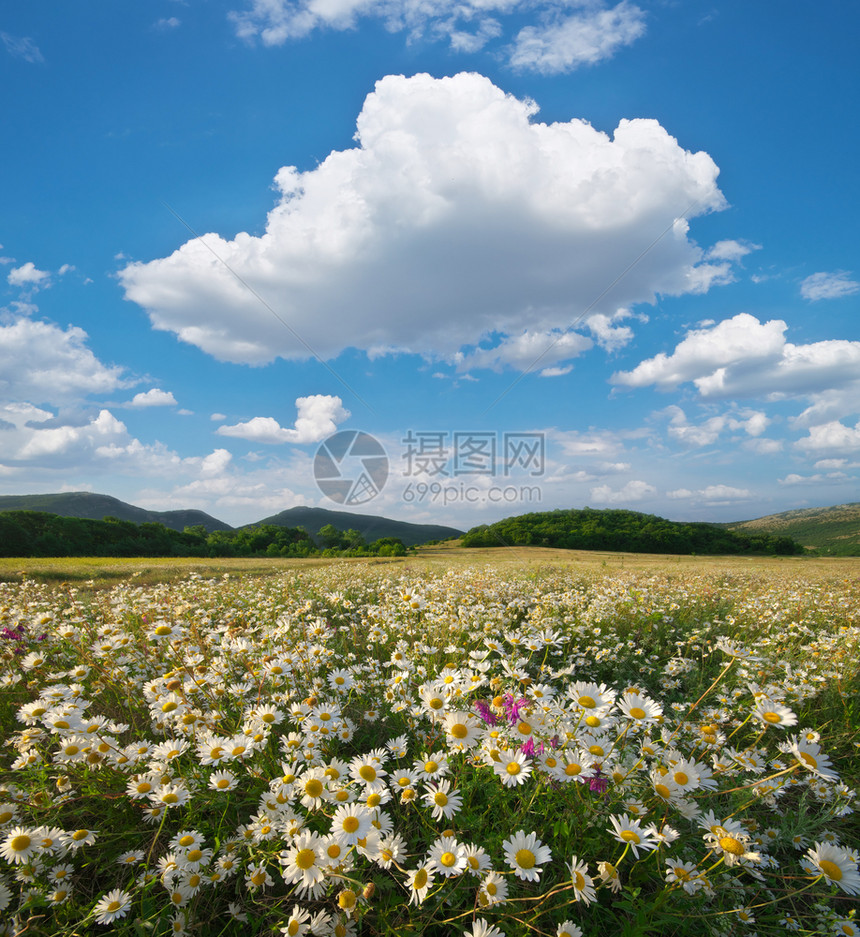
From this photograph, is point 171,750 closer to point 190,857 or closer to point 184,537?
point 190,857

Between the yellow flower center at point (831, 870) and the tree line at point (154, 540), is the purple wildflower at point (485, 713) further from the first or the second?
the tree line at point (154, 540)

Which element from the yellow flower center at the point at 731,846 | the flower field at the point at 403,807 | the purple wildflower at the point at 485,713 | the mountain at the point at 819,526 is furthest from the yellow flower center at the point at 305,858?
the mountain at the point at 819,526

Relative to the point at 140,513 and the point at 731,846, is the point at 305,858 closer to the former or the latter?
the point at 731,846

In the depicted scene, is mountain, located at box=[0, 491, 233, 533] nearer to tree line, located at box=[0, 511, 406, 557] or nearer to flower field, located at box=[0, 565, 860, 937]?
tree line, located at box=[0, 511, 406, 557]

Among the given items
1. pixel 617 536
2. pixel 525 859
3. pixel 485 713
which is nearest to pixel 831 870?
pixel 525 859

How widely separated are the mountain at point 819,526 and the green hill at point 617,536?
336 inches

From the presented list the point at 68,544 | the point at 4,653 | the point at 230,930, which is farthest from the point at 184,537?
the point at 230,930

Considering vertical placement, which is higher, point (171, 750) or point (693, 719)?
point (171, 750)

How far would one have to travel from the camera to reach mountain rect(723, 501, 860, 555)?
2739 inches

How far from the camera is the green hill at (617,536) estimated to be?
53.9 m

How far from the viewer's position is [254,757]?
2.82 metres

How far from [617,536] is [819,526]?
6343cm

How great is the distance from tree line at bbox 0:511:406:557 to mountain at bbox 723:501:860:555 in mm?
63001

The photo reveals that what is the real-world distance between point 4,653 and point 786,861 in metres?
6.18
